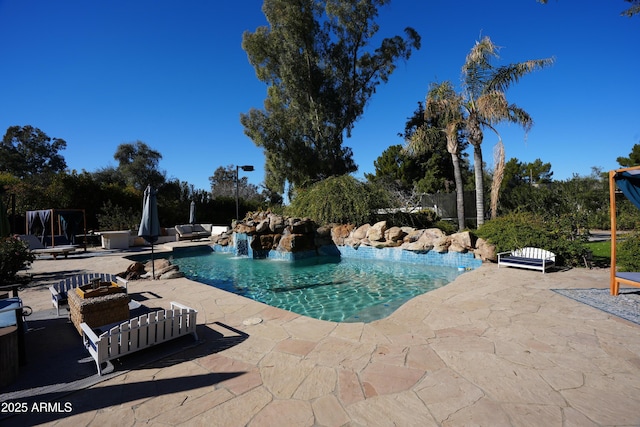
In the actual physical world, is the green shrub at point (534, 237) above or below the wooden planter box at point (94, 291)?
above

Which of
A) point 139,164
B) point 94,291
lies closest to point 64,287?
point 94,291

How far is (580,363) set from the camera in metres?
2.76

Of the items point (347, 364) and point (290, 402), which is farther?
point (347, 364)

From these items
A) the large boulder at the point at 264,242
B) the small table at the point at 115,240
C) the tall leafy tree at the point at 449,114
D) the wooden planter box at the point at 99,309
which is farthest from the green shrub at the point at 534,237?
the small table at the point at 115,240

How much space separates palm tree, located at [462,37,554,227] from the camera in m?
9.90

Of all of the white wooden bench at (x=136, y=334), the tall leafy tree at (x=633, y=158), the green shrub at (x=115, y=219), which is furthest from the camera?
the tall leafy tree at (x=633, y=158)

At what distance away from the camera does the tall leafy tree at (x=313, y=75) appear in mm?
18531

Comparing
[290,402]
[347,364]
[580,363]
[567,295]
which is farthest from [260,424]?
[567,295]

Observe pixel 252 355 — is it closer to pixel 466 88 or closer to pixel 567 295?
pixel 567 295

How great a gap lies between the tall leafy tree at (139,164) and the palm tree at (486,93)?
26.4 m

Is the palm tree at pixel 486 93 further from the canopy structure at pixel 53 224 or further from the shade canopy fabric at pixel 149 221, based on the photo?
the canopy structure at pixel 53 224

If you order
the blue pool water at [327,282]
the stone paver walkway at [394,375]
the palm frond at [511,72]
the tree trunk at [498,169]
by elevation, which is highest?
the palm frond at [511,72]

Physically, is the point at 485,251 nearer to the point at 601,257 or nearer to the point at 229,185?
the point at 601,257

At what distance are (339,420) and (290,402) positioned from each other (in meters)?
0.44
